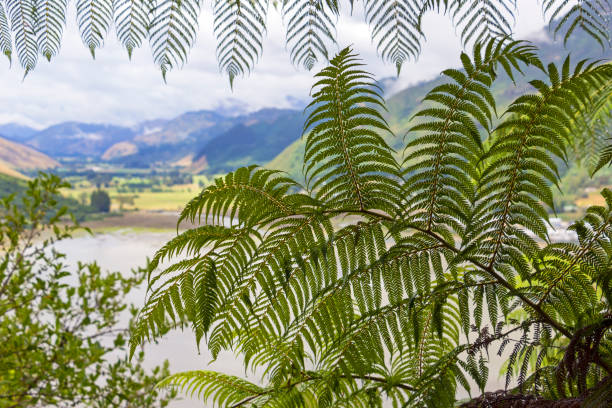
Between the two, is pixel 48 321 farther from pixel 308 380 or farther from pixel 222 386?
pixel 308 380

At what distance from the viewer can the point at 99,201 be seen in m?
17.7

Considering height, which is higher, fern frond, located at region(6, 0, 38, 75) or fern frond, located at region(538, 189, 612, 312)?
fern frond, located at region(6, 0, 38, 75)

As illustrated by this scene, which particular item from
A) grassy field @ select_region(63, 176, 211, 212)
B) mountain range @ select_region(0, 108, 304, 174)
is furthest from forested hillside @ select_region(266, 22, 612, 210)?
grassy field @ select_region(63, 176, 211, 212)

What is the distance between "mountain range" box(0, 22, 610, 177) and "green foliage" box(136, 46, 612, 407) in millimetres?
11799

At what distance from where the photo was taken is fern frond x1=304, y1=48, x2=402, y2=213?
0.66 m

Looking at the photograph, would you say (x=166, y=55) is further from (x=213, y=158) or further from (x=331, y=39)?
(x=213, y=158)

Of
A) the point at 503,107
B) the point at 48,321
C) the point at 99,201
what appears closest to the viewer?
the point at 503,107

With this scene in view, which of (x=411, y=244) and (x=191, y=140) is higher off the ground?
(x=191, y=140)

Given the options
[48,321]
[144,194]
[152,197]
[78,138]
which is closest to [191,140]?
[78,138]

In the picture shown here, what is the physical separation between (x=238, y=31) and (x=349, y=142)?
0.75ft

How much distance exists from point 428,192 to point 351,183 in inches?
4.7

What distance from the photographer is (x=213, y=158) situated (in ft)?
124

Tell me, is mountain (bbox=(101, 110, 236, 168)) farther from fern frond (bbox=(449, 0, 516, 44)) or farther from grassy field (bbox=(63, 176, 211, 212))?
fern frond (bbox=(449, 0, 516, 44))

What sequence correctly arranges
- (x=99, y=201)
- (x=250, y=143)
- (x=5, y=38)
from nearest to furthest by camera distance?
(x=5, y=38) < (x=99, y=201) < (x=250, y=143)
